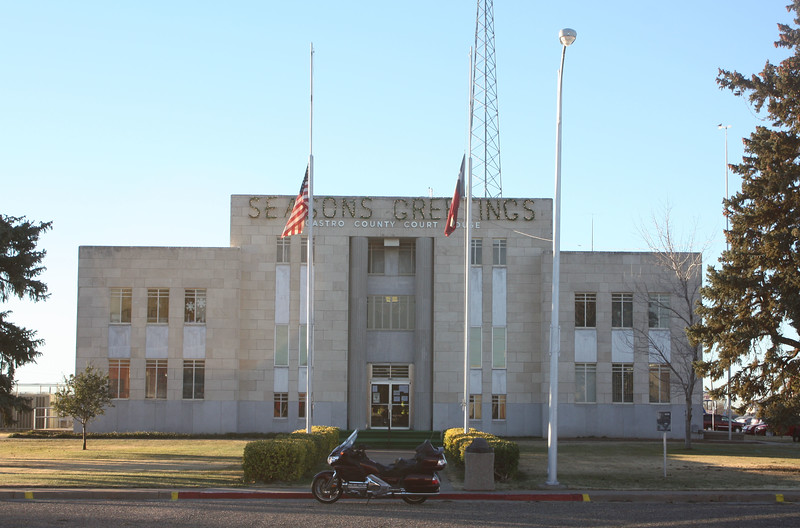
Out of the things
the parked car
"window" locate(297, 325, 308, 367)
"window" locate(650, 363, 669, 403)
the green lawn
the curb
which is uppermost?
"window" locate(297, 325, 308, 367)

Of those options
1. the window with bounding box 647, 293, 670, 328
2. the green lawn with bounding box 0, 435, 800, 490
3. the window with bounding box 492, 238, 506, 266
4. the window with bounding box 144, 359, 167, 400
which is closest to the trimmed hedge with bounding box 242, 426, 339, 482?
the green lawn with bounding box 0, 435, 800, 490

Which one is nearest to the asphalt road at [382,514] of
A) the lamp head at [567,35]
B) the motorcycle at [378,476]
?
the motorcycle at [378,476]

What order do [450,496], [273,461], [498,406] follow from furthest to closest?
[498,406]
[273,461]
[450,496]

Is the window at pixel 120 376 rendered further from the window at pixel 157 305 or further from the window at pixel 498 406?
the window at pixel 498 406

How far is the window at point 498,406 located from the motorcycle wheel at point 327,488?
28.7 metres

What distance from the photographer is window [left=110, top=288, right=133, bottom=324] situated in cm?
4644

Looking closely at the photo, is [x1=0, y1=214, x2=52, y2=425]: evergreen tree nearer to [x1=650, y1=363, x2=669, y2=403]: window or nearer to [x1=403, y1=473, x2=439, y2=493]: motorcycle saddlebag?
[x1=403, y1=473, x2=439, y2=493]: motorcycle saddlebag

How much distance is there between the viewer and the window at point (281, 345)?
46.8 metres

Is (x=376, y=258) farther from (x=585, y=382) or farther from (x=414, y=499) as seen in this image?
(x=414, y=499)

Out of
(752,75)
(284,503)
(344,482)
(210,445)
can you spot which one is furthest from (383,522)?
(210,445)

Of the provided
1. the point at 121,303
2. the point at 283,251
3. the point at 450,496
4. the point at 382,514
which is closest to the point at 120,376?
the point at 121,303

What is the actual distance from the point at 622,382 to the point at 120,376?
1028 inches

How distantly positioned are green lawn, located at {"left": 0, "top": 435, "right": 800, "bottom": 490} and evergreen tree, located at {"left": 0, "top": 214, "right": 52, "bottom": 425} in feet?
8.28

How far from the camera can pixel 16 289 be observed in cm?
3184
